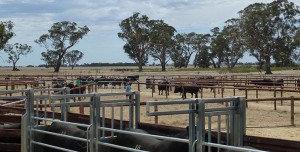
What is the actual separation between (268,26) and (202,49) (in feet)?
153

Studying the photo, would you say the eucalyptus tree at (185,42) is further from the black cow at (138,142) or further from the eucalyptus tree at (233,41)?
the black cow at (138,142)

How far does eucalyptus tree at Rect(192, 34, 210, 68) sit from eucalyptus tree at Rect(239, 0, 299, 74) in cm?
4306

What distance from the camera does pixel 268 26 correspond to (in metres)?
60.7

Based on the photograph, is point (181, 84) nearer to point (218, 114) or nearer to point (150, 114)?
point (218, 114)

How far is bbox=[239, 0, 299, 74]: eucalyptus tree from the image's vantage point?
60.3 meters

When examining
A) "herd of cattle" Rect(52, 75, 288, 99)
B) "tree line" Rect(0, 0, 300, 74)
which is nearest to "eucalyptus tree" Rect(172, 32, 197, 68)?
"tree line" Rect(0, 0, 300, 74)

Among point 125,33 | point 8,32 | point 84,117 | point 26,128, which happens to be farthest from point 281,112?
point 125,33

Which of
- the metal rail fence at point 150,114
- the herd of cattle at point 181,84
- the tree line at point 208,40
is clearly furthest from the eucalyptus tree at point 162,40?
the metal rail fence at point 150,114

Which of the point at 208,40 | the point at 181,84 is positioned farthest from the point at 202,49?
the point at 181,84

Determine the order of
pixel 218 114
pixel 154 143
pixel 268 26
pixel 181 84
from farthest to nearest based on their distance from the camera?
pixel 268 26
pixel 181 84
pixel 154 143
pixel 218 114

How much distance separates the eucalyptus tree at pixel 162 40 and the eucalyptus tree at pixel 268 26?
82.9 feet

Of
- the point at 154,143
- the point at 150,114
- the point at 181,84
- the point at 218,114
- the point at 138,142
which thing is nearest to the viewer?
the point at 150,114

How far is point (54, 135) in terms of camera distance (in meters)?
6.13

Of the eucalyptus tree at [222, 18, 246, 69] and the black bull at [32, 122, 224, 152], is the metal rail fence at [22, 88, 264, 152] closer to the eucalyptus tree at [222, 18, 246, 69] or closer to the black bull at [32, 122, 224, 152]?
the black bull at [32, 122, 224, 152]
